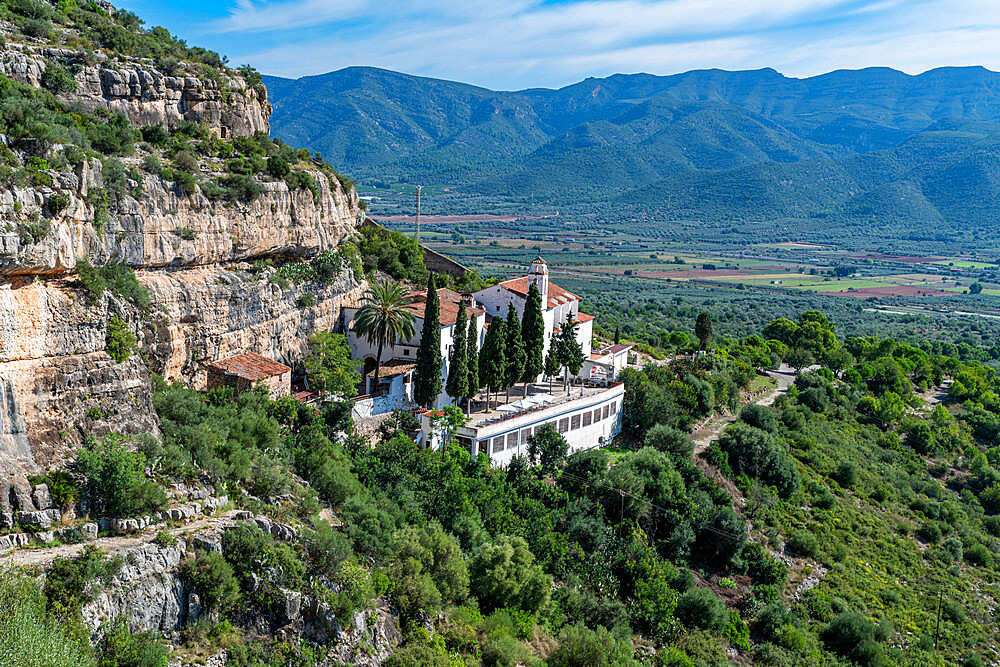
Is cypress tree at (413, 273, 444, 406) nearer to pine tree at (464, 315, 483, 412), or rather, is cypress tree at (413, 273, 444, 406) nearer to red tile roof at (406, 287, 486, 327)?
pine tree at (464, 315, 483, 412)

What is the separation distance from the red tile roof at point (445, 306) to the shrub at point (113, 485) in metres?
19.0

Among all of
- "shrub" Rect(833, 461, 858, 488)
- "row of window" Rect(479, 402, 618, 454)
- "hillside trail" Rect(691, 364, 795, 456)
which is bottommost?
"shrub" Rect(833, 461, 858, 488)

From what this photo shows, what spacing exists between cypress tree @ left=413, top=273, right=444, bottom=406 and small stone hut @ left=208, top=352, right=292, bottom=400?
5.56 meters

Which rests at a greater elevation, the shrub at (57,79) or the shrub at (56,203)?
the shrub at (57,79)

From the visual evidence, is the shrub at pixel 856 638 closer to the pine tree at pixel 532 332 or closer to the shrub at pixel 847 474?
the shrub at pixel 847 474

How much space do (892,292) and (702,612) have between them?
4856 inches

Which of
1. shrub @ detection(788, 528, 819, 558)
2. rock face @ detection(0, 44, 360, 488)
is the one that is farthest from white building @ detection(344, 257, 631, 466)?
shrub @ detection(788, 528, 819, 558)

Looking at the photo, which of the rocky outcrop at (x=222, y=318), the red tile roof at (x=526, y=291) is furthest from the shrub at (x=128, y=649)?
the red tile roof at (x=526, y=291)

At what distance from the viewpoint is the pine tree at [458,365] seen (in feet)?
115

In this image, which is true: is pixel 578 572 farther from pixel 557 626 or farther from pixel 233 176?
pixel 233 176

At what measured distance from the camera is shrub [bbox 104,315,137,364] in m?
21.2

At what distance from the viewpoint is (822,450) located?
48.5 meters

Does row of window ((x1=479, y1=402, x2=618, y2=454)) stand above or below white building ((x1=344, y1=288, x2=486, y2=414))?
below

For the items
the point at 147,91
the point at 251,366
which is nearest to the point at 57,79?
the point at 147,91
